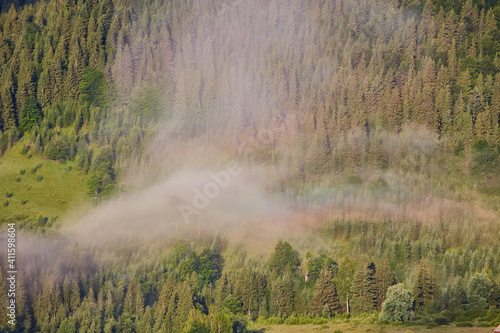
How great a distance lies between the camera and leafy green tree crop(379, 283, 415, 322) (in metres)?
167

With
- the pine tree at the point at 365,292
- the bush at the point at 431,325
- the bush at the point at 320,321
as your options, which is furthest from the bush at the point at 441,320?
the bush at the point at 320,321

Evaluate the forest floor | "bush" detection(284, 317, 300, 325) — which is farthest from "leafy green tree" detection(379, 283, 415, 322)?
"bush" detection(284, 317, 300, 325)

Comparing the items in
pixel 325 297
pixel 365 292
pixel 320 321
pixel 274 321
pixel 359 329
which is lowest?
pixel 274 321

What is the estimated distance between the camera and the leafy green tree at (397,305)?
6560 inches

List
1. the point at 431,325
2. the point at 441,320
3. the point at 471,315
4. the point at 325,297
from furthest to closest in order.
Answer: the point at 325,297 → the point at 471,315 → the point at 441,320 → the point at 431,325

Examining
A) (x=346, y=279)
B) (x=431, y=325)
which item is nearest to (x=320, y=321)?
(x=346, y=279)

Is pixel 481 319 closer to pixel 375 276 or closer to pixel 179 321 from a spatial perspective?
pixel 375 276

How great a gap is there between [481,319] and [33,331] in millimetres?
89589

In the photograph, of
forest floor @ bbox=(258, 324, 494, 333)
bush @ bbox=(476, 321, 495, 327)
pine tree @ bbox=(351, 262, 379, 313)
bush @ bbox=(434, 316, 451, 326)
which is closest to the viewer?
forest floor @ bbox=(258, 324, 494, 333)

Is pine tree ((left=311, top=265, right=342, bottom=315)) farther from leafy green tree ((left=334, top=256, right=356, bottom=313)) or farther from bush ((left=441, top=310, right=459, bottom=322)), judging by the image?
bush ((left=441, top=310, right=459, bottom=322))

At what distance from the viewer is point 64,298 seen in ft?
618

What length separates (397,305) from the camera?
168500 millimetres

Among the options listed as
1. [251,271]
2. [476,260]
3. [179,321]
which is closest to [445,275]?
[476,260]

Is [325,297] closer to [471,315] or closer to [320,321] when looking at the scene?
[320,321]
